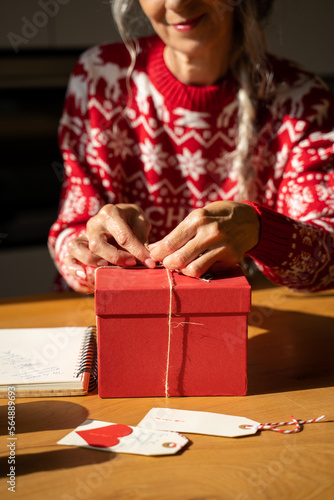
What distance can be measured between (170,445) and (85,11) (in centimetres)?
241

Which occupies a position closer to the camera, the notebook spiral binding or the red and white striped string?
the red and white striped string

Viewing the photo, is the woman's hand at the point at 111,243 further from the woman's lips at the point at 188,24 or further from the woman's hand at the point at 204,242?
the woman's lips at the point at 188,24

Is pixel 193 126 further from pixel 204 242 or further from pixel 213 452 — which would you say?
pixel 213 452

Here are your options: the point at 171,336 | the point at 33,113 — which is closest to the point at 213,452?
the point at 171,336

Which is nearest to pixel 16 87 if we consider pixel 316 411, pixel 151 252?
pixel 151 252

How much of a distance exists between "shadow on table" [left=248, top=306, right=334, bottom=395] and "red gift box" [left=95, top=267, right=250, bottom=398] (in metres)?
0.08

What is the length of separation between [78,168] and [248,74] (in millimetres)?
453

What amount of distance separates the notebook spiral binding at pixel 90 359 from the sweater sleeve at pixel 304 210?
323mm

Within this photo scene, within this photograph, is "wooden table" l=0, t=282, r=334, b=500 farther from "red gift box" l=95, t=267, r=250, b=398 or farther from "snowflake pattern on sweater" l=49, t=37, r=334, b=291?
"snowflake pattern on sweater" l=49, t=37, r=334, b=291

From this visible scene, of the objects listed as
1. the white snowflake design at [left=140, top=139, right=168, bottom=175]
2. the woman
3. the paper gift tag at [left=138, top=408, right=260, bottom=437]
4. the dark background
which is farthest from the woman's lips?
the dark background

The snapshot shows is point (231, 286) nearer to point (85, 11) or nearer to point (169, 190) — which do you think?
point (169, 190)

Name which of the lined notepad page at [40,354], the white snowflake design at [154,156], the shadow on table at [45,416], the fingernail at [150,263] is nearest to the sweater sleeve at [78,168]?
the white snowflake design at [154,156]

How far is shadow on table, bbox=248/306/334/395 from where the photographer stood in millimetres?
872

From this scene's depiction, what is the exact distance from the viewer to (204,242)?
2.92 feet
